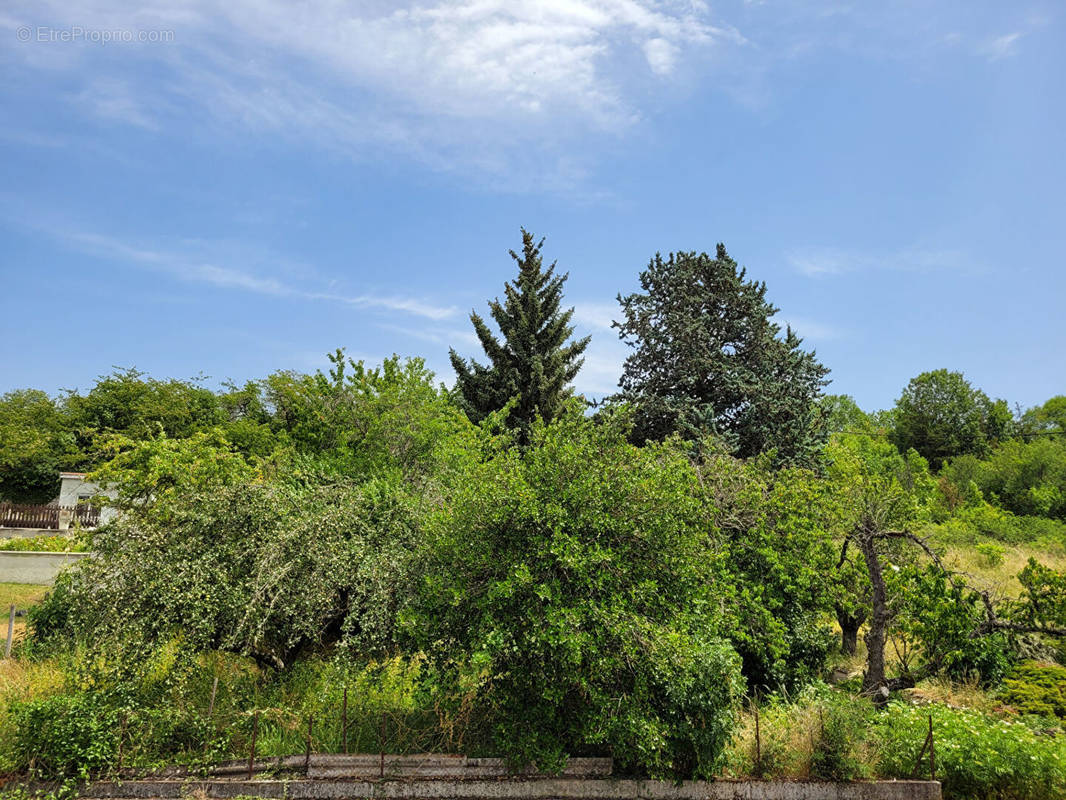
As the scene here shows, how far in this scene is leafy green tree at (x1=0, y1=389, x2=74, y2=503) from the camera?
3719 centimetres

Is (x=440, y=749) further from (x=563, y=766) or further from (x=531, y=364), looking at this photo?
(x=531, y=364)

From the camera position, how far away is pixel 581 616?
7504 mm

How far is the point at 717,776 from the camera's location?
826 centimetres

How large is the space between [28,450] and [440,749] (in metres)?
39.1

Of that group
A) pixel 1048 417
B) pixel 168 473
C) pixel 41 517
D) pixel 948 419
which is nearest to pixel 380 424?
pixel 168 473

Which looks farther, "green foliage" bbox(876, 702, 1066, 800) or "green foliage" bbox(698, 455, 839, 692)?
"green foliage" bbox(698, 455, 839, 692)

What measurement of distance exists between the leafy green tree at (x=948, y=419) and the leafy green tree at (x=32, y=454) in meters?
60.8

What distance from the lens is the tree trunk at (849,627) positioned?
14.3 m

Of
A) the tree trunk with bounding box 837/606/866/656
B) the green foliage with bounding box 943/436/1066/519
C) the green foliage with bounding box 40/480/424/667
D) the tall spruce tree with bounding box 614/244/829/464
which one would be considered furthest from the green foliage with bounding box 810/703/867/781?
the green foliage with bounding box 943/436/1066/519

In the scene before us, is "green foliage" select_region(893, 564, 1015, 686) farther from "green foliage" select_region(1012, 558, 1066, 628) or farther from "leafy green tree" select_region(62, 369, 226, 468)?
"leafy green tree" select_region(62, 369, 226, 468)

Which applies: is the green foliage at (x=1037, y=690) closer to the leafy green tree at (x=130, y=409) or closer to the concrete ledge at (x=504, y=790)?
the concrete ledge at (x=504, y=790)

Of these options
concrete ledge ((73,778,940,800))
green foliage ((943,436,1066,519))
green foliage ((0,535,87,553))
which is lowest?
concrete ledge ((73,778,940,800))

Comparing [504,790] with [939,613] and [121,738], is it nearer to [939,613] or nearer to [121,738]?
[121,738]

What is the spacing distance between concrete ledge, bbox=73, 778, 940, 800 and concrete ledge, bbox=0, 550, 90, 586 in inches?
657
